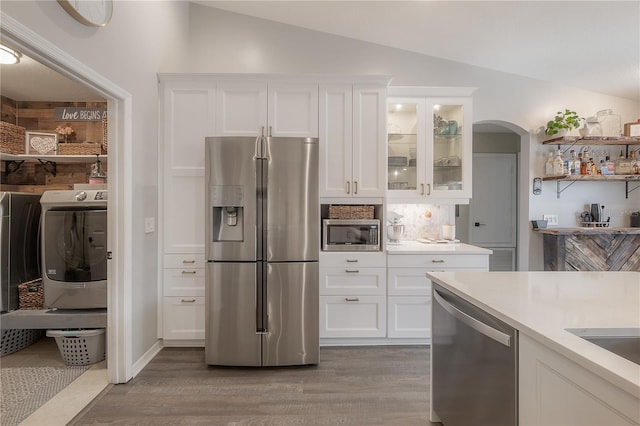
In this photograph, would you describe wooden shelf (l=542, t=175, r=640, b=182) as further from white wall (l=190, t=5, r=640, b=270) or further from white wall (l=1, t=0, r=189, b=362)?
white wall (l=1, t=0, r=189, b=362)

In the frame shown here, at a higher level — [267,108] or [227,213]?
[267,108]

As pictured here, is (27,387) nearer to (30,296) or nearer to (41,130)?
(30,296)

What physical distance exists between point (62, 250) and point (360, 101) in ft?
9.17

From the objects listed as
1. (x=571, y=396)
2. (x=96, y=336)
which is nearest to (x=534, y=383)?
(x=571, y=396)

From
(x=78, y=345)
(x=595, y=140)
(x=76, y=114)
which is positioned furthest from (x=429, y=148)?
(x=78, y=345)

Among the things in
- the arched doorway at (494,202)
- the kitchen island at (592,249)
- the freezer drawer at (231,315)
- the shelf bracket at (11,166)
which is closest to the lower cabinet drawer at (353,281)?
the freezer drawer at (231,315)

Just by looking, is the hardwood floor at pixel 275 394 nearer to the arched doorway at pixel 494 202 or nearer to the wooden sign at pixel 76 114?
the wooden sign at pixel 76 114

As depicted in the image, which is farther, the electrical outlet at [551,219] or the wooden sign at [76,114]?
the electrical outlet at [551,219]

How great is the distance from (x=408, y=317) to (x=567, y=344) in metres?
2.22

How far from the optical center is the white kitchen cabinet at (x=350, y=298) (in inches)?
120

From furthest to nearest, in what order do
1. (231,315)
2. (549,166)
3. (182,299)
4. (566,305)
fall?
(549,166), (182,299), (231,315), (566,305)

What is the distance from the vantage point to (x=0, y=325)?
2.72 metres

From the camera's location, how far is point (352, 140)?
10.2 ft

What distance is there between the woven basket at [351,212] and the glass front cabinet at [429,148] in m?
0.38
